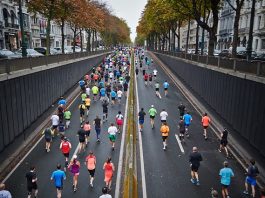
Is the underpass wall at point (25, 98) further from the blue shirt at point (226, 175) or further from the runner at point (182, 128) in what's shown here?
the blue shirt at point (226, 175)

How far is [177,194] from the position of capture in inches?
507

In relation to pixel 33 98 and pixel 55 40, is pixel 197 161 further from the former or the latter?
pixel 55 40

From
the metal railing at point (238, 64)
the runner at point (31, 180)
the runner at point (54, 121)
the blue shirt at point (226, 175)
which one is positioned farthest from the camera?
the runner at point (54, 121)

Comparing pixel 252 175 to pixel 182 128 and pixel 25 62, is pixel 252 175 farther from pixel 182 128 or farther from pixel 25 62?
pixel 25 62

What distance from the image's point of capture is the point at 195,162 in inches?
536

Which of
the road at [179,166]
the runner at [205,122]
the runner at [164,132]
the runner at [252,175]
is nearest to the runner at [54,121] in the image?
the road at [179,166]

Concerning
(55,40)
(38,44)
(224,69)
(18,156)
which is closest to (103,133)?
(18,156)

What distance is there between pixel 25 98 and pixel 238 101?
13.7 metres

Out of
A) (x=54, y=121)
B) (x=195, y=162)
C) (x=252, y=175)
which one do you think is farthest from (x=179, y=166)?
(x=54, y=121)

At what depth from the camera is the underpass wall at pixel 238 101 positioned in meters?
15.1

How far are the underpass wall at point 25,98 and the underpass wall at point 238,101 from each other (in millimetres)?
13104

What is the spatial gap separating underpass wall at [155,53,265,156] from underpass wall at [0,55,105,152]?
13.1 metres

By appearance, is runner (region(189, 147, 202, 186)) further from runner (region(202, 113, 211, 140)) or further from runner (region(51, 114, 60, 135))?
runner (region(51, 114, 60, 135))

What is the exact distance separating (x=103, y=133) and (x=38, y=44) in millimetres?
63472
